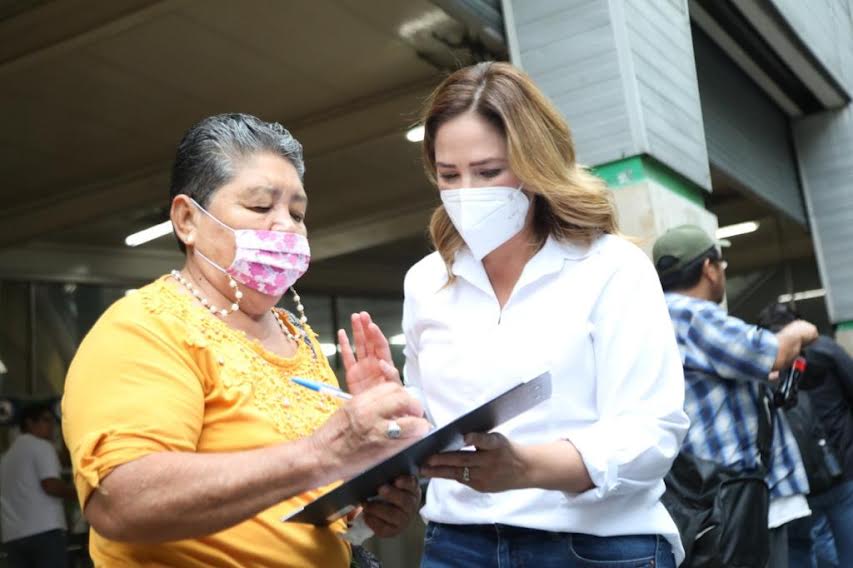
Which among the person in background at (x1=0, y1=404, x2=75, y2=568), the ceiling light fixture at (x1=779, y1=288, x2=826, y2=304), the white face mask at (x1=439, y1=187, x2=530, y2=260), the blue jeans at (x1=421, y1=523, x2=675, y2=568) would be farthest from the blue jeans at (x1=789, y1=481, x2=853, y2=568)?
the ceiling light fixture at (x1=779, y1=288, x2=826, y2=304)

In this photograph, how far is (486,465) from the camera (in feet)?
6.28

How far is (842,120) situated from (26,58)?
8.45 m

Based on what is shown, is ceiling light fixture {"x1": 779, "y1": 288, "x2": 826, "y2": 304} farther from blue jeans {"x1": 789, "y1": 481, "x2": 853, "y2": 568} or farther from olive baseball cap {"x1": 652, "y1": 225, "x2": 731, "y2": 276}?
olive baseball cap {"x1": 652, "y1": 225, "x2": 731, "y2": 276}

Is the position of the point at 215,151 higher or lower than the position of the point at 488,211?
higher

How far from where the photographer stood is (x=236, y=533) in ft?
6.75

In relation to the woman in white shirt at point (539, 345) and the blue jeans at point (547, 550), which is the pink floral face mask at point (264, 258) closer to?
the woman in white shirt at point (539, 345)

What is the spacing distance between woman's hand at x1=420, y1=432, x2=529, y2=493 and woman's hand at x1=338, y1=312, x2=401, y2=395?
A: 274 mm

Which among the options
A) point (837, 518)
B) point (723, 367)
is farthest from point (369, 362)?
point (837, 518)

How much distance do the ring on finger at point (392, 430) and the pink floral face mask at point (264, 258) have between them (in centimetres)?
60

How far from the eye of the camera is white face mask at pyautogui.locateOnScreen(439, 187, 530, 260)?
7.76ft

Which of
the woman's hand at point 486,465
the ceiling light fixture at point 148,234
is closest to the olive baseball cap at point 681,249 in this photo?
the woman's hand at point 486,465

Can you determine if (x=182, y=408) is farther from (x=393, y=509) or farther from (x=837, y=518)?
(x=837, y=518)

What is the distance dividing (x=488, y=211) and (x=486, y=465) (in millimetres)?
646

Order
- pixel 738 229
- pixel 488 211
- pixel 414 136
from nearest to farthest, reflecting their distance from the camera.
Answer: pixel 488 211, pixel 414 136, pixel 738 229
